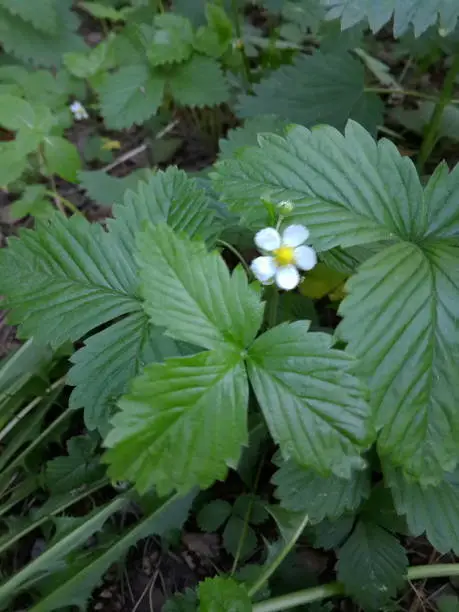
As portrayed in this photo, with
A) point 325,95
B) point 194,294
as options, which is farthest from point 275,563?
point 325,95

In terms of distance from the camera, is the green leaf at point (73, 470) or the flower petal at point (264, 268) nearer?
the flower petal at point (264, 268)

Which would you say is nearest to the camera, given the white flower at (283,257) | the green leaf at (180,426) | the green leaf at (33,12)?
the green leaf at (180,426)

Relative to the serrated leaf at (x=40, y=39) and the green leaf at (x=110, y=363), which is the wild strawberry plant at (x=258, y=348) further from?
the serrated leaf at (x=40, y=39)

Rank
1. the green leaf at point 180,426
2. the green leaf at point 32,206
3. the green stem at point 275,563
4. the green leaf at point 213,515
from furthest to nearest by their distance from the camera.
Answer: the green leaf at point 32,206 → the green leaf at point 213,515 → the green stem at point 275,563 → the green leaf at point 180,426

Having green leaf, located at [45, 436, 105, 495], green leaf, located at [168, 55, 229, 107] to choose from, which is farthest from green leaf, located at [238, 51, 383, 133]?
green leaf, located at [45, 436, 105, 495]

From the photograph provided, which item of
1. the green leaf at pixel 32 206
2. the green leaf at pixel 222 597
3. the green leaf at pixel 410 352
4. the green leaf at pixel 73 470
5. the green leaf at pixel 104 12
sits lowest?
the green leaf at pixel 222 597

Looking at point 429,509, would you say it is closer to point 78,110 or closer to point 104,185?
point 104,185

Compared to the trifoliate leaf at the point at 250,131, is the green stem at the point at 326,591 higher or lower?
lower

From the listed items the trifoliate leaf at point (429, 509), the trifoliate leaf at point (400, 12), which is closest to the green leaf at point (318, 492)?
the trifoliate leaf at point (429, 509)
